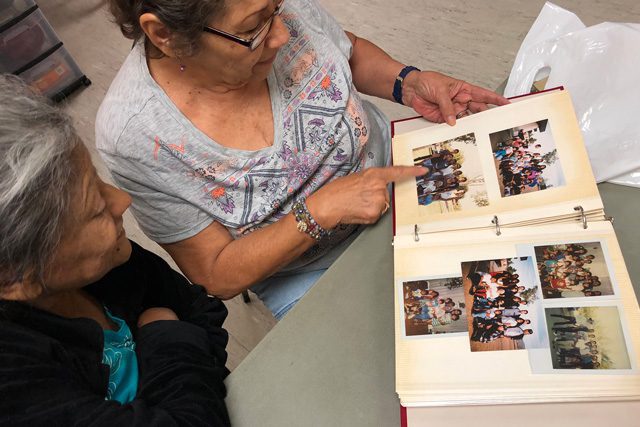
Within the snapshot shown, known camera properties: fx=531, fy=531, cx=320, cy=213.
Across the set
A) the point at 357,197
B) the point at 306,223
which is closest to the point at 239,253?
the point at 306,223

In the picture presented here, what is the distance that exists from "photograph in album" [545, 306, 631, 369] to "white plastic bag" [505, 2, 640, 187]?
0.97 feet

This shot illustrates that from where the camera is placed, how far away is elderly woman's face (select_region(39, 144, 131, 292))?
677 mm

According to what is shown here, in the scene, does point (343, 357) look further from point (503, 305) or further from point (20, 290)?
point (20, 290)

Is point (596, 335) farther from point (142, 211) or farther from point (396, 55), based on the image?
point (396, 55)

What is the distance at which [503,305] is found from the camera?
728mm

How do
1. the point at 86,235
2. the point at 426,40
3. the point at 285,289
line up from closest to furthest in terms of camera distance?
the point at 86,235 → the point at 285,289 → the point at 426,40

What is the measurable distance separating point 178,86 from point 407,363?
613 mm

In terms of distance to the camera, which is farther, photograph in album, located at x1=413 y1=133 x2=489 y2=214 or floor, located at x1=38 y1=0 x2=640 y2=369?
floor, located at x1=38 y1=0 x2=640 y2=369

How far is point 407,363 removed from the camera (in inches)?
28.1

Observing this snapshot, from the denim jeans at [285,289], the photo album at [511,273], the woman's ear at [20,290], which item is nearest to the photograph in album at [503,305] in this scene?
the photo album at [511,273]

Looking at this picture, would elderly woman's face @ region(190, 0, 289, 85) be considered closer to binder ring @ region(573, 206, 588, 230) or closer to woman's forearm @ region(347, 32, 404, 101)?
woman's forearm @ region(347, 32, 404, 101)

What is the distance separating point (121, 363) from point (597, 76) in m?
0.95

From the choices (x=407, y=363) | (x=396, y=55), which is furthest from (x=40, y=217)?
(x=396, y=55)

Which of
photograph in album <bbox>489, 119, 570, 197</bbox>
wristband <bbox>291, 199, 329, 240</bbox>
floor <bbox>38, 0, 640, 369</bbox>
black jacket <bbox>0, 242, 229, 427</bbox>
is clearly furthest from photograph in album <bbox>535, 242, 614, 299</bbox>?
floor <bbox>38, 0, 640, 369</bbox>
